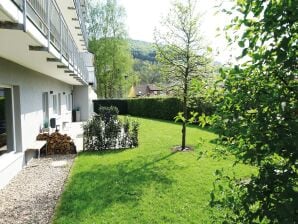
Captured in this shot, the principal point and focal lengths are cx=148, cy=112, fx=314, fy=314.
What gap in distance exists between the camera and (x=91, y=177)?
8398 millimetres

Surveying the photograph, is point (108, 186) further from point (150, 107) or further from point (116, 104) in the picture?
point (116, 104)

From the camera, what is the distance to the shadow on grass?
6137mm

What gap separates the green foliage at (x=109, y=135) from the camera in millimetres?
12344

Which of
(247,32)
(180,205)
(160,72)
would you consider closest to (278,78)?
(247,32)

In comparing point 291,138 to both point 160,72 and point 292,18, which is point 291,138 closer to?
point 292,18

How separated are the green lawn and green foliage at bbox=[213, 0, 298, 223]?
1301 mm

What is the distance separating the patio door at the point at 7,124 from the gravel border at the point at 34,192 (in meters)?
0.88

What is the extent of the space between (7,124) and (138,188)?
4594 mm

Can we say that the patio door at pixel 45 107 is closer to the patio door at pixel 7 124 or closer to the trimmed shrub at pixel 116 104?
the patio door at pixel 7 124

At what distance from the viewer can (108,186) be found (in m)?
7.55

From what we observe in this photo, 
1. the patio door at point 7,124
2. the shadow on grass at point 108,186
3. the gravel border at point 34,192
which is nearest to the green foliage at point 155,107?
the shadow on grass at point 108,186

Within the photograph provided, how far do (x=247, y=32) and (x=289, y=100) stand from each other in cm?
54

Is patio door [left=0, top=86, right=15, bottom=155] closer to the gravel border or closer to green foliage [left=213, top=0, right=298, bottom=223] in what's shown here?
the gravel border

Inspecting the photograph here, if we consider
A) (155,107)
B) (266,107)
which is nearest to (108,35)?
(155,107)
